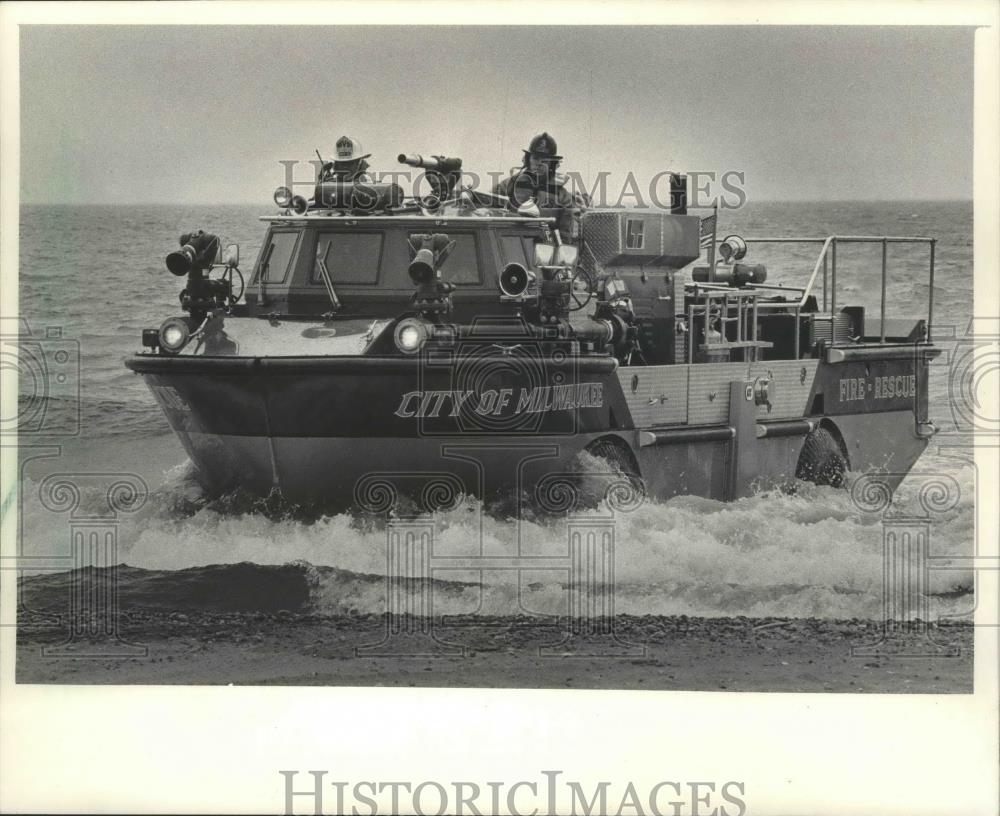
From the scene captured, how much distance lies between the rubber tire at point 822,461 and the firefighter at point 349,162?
4.88 m

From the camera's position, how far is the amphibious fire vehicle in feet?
48.3

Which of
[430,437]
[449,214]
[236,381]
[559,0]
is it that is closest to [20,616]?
[236,381]

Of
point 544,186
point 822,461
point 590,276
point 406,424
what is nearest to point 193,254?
point 406,424

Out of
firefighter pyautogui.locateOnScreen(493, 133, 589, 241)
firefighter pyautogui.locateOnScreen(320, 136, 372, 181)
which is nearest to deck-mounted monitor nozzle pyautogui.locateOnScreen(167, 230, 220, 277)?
firefighter pyautogui.locateOnScreen(320, 136, 372, 181)

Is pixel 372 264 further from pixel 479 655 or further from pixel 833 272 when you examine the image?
pixel 833 272

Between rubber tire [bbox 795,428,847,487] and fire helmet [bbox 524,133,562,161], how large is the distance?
3.74 m

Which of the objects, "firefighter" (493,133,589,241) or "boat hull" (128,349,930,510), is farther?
"firefighter" (493,133,589,241)

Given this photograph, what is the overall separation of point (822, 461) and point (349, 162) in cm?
533

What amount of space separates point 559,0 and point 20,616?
5.71 metres

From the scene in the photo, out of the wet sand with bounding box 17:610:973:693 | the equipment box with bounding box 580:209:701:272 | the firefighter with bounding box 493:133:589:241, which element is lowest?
the wet sand with bounding box 17:610:973:693

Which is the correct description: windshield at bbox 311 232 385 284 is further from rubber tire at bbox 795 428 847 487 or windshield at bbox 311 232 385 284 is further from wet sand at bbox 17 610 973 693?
rubber tire at bbox 795 428 847 487

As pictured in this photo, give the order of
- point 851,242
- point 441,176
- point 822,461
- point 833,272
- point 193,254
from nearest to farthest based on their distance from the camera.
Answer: point 193,254 < point 441,176 < point 851,242 < point 833,272 < point 822,461

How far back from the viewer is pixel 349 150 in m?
16.0

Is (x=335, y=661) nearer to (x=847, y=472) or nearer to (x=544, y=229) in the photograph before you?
(x=544, y=229)
